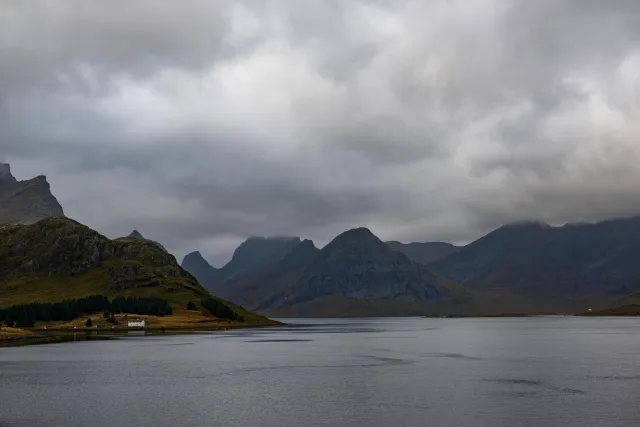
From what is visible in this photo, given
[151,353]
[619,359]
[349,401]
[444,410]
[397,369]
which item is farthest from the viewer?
[151,353]

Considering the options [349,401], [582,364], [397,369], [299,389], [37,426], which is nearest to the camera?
[37,426]

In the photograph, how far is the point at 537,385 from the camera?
110 m

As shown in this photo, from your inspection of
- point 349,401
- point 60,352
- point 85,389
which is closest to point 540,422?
point 349,401

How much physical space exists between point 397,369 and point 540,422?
64878 mm

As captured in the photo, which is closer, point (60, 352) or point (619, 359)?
Answer: point (619, 359)

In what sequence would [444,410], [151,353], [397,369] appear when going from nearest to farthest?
[444,410] → [397,369] → [151,353]

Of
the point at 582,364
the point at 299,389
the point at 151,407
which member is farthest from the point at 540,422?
the point at 582,364

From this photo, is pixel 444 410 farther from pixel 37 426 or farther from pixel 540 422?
pixel 37 426

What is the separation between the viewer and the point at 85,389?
108 m

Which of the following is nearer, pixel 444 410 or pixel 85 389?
pixel 444 410

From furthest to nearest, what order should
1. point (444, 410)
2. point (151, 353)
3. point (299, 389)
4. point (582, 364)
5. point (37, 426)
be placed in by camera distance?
point (151, 353) → point (582, 364) → point (299, 389) → point (444, 410) → point (37, 426)

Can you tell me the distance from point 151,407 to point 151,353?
106 metres

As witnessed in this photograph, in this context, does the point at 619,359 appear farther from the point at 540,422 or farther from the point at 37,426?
the point at 37,426

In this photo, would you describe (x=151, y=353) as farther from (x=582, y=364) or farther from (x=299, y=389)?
(x=582, y=364)
